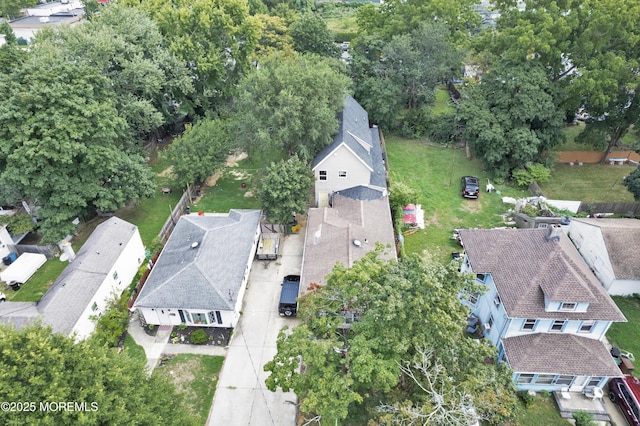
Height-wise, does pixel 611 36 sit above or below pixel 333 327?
above

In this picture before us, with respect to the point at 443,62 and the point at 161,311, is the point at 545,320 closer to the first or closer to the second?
the point at 161,311

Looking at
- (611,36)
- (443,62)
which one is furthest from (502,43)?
(611,36)

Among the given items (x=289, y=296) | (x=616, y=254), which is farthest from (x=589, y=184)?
(x=289, y=296)

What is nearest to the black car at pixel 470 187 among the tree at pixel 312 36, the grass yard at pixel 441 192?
the grass yard at pixel 441 192

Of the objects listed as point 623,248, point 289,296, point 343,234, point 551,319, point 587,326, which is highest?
point 551,319

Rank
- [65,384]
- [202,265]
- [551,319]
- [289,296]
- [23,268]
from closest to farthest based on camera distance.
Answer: [65,384]
[551,319]
[202,265]
[289,296]
[23,268]

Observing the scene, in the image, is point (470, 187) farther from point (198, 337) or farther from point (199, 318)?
point (198, 337)
